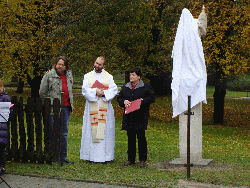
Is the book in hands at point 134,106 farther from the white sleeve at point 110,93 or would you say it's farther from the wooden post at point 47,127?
the wooden post at point 47,127

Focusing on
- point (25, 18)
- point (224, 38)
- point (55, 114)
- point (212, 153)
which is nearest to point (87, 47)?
point (224, 38)

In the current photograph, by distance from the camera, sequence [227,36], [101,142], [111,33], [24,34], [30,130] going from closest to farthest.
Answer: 1. [30,130]
2. [101,142]
3. [227,36]
4. [111,33]
5. [24,34]

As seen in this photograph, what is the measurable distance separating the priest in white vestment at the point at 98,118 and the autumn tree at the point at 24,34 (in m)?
17.3

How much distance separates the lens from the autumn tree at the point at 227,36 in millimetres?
19188

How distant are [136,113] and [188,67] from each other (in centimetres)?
137

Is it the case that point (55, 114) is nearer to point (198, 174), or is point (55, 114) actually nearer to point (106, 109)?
point (106, 109)

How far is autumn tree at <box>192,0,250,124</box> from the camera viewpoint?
19188mm

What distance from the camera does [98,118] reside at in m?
9.22

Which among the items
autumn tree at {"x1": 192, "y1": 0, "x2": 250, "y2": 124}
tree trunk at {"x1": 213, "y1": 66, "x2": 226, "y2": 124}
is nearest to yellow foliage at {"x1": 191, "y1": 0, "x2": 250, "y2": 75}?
autumn tree at {"x1": 192, "y1": 0, "x2": 250, "y2": 124}

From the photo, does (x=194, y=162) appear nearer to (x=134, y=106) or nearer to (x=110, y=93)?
(x=134, y=106)

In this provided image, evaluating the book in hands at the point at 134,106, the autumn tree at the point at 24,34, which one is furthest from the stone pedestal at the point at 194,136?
the autumn tree at the point at 24,34

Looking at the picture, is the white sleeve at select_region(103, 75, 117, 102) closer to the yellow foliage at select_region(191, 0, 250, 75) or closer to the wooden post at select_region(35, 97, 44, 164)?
the wooden post at select_region(35, 97, 44, 164)

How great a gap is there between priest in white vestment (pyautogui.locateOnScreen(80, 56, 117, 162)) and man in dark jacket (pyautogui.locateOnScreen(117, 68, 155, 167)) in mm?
439

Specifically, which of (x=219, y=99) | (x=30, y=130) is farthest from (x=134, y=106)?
(x=219, y=99)
